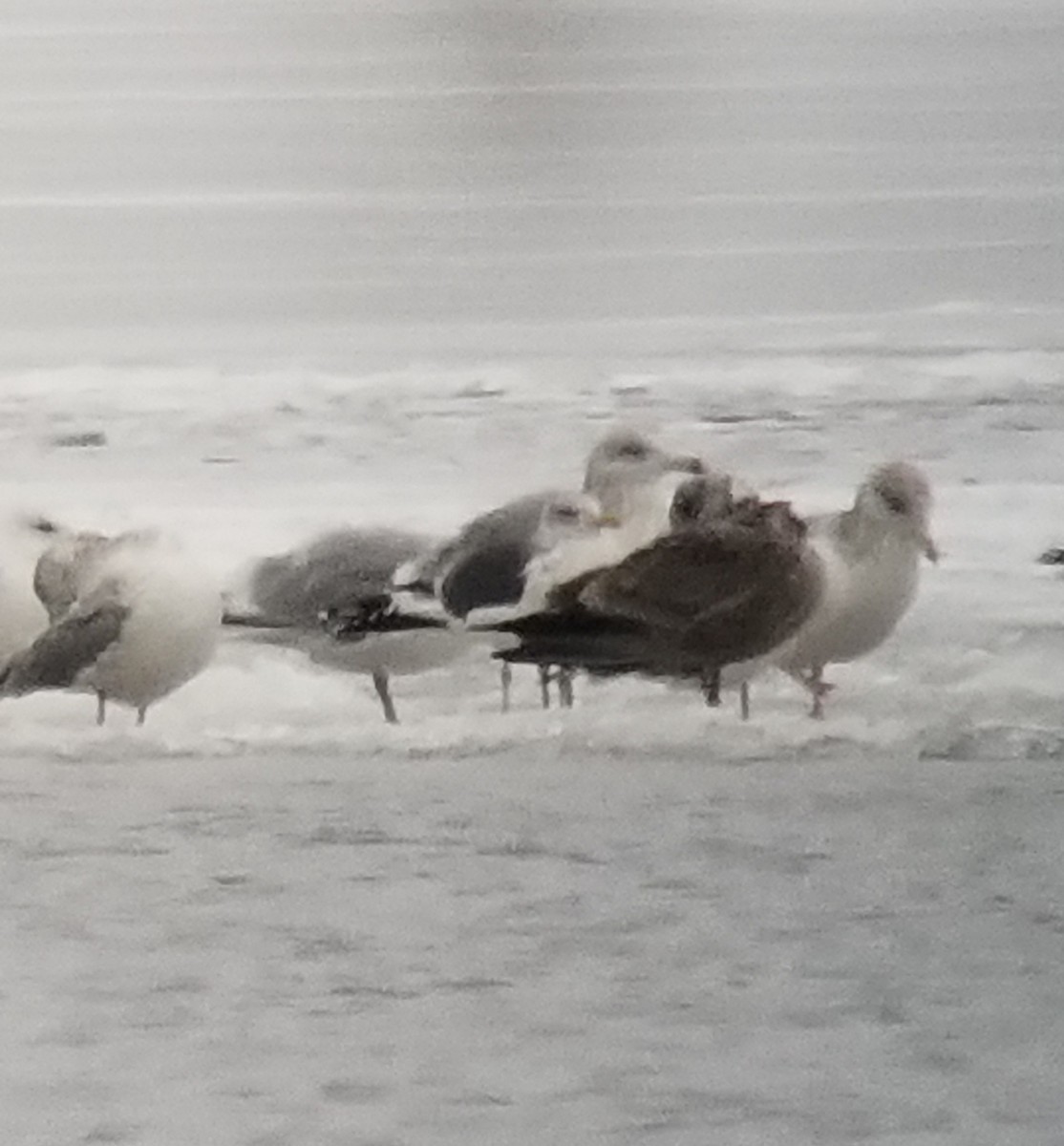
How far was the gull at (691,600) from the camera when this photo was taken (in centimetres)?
134

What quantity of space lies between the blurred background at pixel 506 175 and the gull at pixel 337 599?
0.49ft

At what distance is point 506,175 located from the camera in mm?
1354

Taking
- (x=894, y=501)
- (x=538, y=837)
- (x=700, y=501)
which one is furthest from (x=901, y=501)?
(x=538, y=837)

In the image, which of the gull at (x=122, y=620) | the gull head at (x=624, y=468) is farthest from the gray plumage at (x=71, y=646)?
the gull head at (x=624, y=468)

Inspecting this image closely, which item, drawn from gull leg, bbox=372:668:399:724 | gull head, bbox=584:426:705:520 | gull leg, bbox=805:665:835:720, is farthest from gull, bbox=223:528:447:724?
gull leg, bbox=805:665:835:720

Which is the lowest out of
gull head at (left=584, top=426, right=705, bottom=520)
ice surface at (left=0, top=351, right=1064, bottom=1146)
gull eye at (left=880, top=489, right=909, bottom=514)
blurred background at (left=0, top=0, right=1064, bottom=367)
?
ice surface at (left=0, top=351, right=1064, bottom=1146)

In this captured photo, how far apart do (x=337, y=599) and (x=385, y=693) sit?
8 centimetres

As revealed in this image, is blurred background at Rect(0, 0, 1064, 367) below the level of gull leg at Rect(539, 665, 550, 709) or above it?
above

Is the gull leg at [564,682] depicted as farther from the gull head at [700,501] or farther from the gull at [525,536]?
the gull head at [700,501]

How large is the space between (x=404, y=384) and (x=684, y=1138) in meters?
0.62

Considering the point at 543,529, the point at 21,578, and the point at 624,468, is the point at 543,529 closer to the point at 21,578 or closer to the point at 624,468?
the point at 624,468

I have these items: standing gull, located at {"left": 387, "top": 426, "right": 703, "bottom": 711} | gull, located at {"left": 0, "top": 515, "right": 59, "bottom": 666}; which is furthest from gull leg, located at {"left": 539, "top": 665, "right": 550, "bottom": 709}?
gull, located at {"left": 0, "top": 515, "right": 59, "bottom": 666}

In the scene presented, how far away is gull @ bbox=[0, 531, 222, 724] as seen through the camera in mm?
1341

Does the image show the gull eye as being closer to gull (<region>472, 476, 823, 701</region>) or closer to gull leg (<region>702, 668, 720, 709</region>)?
gull (<region>472, 476, 823, 701</region>)
